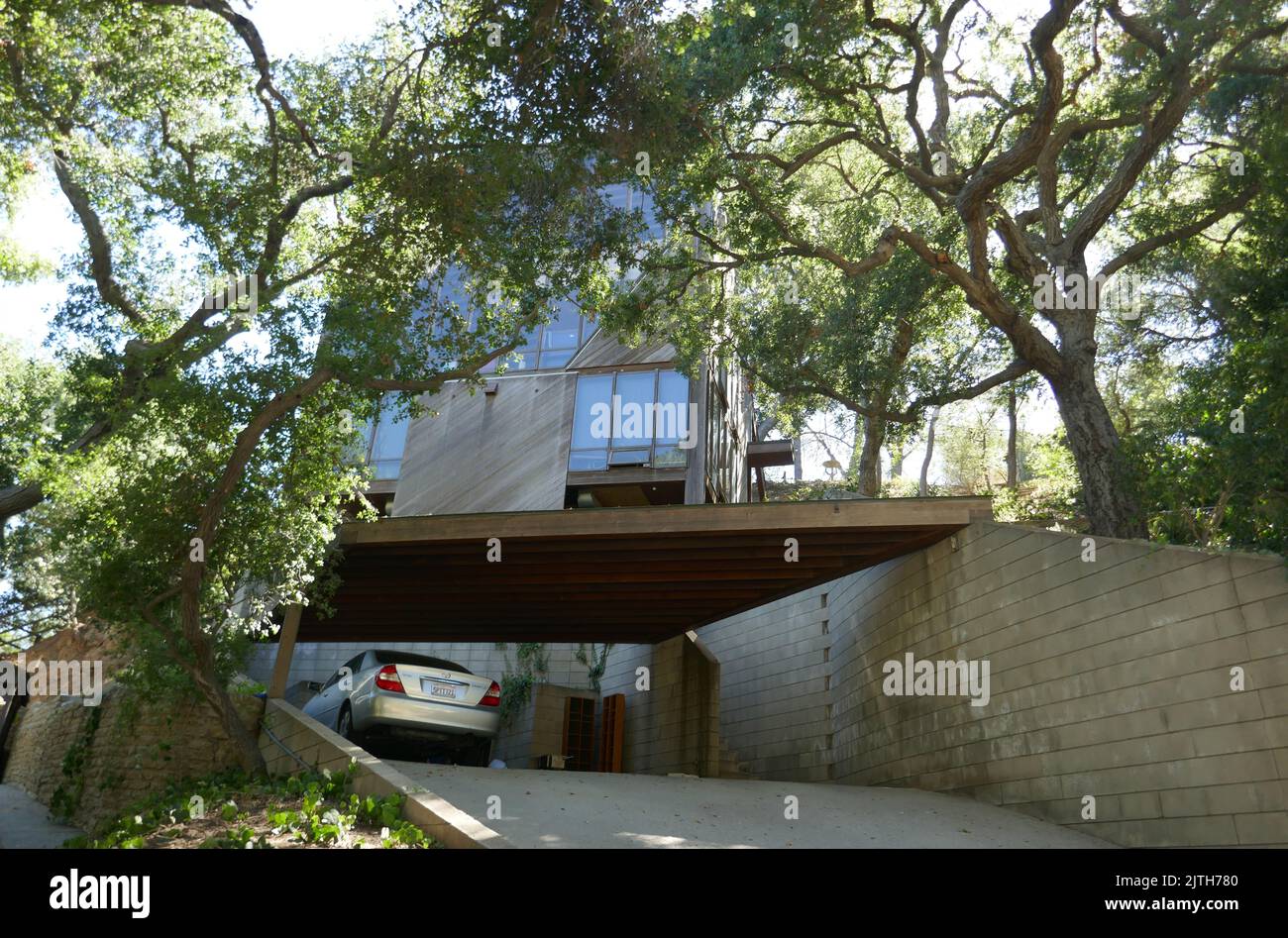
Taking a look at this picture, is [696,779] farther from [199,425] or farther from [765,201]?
[765,201]

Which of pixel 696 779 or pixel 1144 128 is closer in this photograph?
pixel 696 779

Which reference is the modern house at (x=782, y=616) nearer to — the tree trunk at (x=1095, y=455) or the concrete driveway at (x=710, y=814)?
the concrete driveway at (x=710, y=814)

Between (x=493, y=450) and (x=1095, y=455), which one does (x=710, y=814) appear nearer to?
(x=1095, y=455)

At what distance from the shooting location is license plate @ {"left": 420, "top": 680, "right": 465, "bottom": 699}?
957 cm

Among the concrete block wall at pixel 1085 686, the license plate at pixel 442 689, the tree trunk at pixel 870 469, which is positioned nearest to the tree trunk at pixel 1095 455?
the concrete block wall at pixel 1085 686

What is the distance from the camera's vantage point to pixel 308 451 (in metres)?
10.1

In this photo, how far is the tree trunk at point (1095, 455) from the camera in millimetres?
9703

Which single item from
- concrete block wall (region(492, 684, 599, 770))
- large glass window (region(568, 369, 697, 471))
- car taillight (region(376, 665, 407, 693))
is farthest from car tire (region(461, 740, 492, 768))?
large glass window (region(568, 369, 697, 471))

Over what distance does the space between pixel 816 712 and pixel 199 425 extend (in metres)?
9.01

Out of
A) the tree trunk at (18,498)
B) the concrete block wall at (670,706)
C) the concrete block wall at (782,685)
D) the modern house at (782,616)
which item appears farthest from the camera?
the concrete block wall at (670,706)
